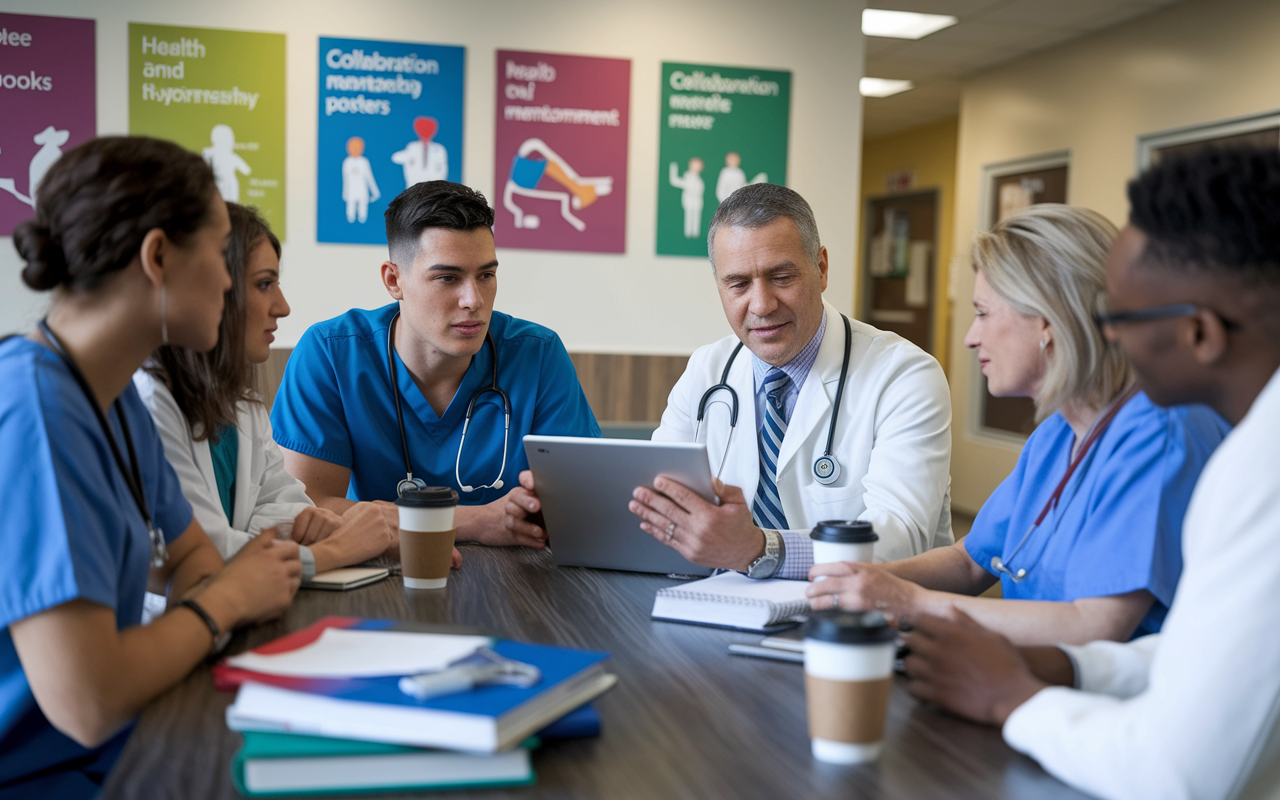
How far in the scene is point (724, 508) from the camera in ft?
5.20

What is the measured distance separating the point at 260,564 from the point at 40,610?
338mm

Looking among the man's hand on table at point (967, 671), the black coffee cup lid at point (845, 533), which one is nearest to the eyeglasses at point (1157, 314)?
the man's hand on table at point (967, 671)

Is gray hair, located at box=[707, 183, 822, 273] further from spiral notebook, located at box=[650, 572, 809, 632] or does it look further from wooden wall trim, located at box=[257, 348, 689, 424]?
wooden wall trim, located at box=[257, 348, 689, 424]

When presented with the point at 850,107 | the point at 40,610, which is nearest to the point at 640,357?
the point at 850,107

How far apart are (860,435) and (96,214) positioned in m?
1.53

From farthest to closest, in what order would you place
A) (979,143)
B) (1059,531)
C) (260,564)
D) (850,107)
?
(979,143) → (850,107) → (1059,531) → (260,564)

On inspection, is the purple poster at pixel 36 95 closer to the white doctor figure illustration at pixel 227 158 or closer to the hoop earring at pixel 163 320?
the white doctor figure illustration at pixel 227 158

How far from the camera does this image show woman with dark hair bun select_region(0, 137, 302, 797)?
1.01 meters

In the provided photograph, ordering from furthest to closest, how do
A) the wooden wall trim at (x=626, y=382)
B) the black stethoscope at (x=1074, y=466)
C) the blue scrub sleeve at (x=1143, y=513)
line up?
1. the wooden wall trim at (x=626, y=382)
2. the black stethoscope at (x=1074, y=466)
3. the blue scrub sleeve at (x=1143, y=513)

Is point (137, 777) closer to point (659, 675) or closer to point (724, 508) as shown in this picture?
point (659, 675)

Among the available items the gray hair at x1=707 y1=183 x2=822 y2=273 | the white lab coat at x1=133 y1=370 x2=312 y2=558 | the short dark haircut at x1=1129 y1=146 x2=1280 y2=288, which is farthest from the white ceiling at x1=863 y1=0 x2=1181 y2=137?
the short dark haircut at x1=1129 y1=146 x2=1280 y2=288

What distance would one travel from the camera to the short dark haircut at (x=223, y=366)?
163 centimetres

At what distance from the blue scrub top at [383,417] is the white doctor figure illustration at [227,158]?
170cm

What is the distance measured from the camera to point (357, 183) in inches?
155
